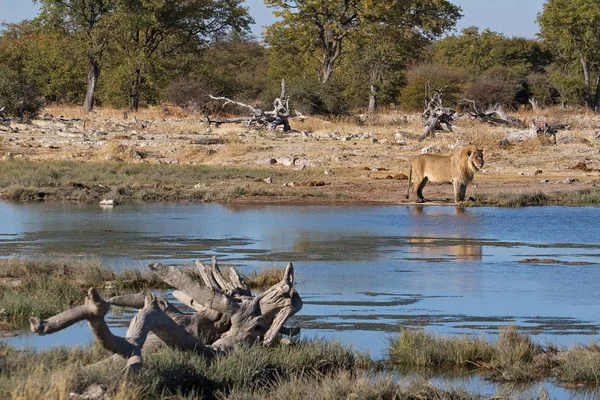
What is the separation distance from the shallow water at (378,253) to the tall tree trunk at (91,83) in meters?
24.1

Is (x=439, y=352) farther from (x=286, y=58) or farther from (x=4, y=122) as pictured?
(x=286, y=58)

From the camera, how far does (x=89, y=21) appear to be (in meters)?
49.1

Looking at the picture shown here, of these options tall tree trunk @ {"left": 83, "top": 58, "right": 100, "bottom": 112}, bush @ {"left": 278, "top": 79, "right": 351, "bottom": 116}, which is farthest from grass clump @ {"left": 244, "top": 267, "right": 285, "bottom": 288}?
tall tree trunk @ {"left": 83, "top": 58, "right": 100, "bottom": 112}

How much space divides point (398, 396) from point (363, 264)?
7.80 metres

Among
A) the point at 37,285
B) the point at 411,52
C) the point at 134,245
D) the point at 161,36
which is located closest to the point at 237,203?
the point at 134,245

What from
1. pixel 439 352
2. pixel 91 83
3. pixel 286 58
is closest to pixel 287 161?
pixel 91 83

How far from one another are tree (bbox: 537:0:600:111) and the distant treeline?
0.24 ft

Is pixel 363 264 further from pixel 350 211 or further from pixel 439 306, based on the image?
pixel 350 211

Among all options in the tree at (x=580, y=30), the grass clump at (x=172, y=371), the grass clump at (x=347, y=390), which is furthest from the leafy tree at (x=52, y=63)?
the grass clump at (x=347, y=390)

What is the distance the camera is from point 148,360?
7.65 metres

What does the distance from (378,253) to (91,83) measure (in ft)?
112

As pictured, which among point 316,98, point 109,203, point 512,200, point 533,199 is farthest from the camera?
point 316,98

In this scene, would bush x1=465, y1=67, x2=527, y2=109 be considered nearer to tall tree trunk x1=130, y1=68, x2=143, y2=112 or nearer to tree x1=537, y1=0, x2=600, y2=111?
tree x1=537, y1=0, x2=600, y2=111

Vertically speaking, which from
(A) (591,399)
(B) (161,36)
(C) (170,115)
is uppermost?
(B) (161,36)
